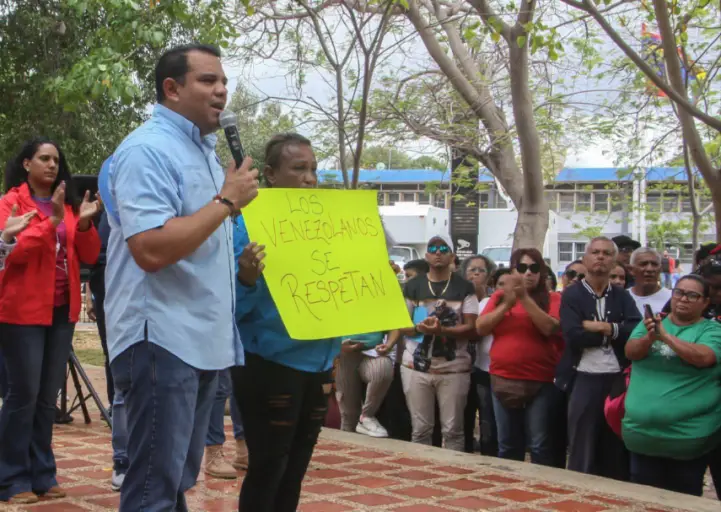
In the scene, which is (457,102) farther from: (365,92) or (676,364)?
(676,364)

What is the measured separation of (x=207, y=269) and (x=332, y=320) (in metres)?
0.70

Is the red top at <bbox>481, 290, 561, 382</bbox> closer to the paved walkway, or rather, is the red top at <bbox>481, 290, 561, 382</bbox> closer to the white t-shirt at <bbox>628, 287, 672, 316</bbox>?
the white t-shirt at <bbox>628, 287, 672, 316</bbox>

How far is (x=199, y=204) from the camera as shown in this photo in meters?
2.90

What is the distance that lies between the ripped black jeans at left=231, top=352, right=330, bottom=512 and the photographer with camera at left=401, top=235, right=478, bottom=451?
171 inches

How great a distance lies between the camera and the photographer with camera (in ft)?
25.8

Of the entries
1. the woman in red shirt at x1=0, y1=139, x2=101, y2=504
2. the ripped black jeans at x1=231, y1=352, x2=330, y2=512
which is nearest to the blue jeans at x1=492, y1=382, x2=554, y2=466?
the woman in red shirt at x1=0, y1=139, x2=101, y2=504

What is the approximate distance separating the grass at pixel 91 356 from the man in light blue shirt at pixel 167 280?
11.9 metres

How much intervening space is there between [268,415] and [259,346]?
25 centimetres

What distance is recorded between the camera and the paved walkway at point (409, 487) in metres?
5.25

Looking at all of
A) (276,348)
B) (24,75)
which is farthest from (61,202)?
(24,75)

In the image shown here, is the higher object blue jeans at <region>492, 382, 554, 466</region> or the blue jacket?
the blue jacket

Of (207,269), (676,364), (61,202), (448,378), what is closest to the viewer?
(207,269)

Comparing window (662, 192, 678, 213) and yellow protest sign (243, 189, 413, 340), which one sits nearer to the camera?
yellow protest sign (243, 189, 413, 340)

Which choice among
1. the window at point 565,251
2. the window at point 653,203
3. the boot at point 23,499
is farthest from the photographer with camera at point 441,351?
the window at point 565,251
